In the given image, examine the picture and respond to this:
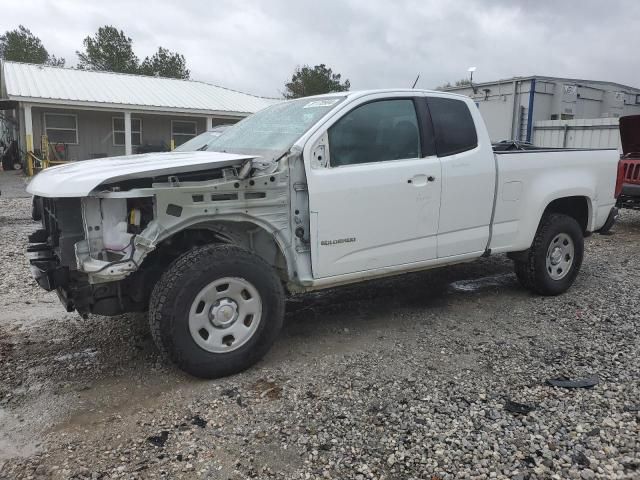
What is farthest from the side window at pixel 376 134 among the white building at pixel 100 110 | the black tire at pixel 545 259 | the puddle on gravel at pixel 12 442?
the white building at pixel 100 110

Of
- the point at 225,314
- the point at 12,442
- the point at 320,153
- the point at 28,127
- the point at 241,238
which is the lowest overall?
the point at 12,442

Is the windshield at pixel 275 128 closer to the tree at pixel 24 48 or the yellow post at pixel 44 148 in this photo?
the yellow post at pixel 44 148

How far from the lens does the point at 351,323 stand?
15.3ft

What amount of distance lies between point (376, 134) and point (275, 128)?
0.82 meters

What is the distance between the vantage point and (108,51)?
140 feet

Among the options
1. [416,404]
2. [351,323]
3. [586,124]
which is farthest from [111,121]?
[416,404]

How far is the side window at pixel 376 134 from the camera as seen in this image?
12.8 feet

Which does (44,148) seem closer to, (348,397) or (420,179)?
(420,179)

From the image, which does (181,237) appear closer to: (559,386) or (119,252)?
(119,252)

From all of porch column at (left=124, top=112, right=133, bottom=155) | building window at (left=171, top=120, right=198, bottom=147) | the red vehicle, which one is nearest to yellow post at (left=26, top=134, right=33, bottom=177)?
porch column at (left=124, top=112, right=133, bottom=155)

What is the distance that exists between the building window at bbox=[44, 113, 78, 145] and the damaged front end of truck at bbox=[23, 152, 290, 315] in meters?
19.0

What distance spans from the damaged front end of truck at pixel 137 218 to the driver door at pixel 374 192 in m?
0.32

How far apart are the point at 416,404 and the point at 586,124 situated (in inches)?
569

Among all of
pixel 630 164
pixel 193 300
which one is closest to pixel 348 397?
pixel 193 300
